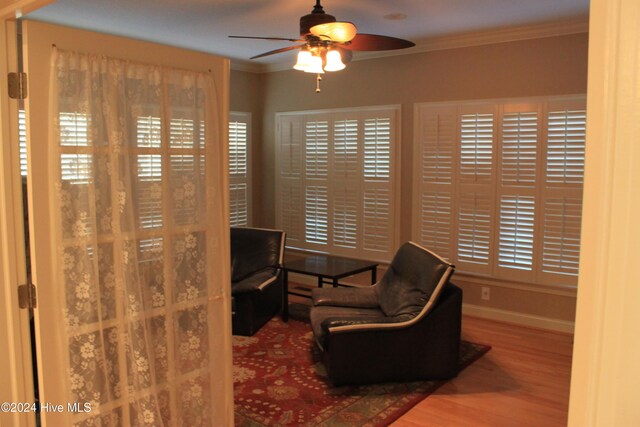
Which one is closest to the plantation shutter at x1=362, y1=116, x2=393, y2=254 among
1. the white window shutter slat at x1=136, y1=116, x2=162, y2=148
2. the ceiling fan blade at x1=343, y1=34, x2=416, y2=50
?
the ceiling fan blade at x1=343, y1=34, x2=416, y2=50

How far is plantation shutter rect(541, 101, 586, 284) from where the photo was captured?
4.67m

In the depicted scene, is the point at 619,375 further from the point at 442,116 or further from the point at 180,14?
the point at 442,116

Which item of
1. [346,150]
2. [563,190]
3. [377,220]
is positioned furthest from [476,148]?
[346,150]

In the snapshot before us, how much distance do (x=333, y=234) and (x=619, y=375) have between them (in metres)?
5.70

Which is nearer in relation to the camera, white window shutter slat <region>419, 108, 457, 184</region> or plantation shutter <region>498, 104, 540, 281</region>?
plantation shutter <region>498, 104, 540, 281</region>

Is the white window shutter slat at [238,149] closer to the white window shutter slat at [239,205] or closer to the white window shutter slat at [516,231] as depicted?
the white window shutter slat at [239,205]

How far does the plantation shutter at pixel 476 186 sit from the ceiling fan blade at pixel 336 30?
2561 mm

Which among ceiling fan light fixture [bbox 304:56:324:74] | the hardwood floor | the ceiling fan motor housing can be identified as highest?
the ceiling fan motor housing

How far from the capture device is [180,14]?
4344 mm

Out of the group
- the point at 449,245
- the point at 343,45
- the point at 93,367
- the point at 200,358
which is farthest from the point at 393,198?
the point at 93,367

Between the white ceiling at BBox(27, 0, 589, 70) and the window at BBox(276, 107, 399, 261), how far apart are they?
1.21m

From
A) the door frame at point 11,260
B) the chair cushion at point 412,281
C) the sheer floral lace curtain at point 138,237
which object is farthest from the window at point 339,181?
the door frame at point 11,260

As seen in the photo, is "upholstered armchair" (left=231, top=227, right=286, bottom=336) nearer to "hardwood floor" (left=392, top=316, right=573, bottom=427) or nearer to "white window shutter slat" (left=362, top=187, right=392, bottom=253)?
"white window shutter slat" (left=362, top=187, right=392, bottom=253)

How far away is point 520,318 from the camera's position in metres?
5.12
